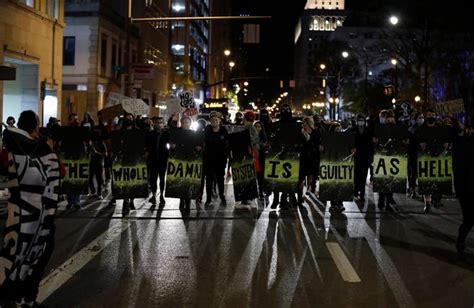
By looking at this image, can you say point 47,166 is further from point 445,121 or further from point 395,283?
point 445,121

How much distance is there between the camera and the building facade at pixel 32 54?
24.9 metres

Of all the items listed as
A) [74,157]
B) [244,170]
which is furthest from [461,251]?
[74,157]

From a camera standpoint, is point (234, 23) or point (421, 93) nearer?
point (421, 93)

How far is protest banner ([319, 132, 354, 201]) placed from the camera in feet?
41.2

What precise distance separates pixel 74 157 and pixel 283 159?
4334mm

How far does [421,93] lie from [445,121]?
139 ft

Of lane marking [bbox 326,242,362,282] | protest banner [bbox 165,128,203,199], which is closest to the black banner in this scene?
protest banner [bbox 165,128,203,199]

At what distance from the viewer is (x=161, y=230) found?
34.4ft

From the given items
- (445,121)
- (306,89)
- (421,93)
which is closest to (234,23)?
(306,89)

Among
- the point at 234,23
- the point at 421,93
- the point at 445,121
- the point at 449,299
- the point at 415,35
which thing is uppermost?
the point at 234,23

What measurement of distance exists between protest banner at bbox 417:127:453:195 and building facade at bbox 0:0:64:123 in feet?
58.2

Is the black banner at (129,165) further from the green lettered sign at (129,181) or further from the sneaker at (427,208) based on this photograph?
the sneaker at (427,208)

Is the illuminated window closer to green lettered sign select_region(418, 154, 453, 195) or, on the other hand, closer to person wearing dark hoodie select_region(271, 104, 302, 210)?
person wearing dark hoodie select_region(271, 104, 302, 210)

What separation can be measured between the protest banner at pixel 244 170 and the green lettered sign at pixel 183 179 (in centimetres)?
80
